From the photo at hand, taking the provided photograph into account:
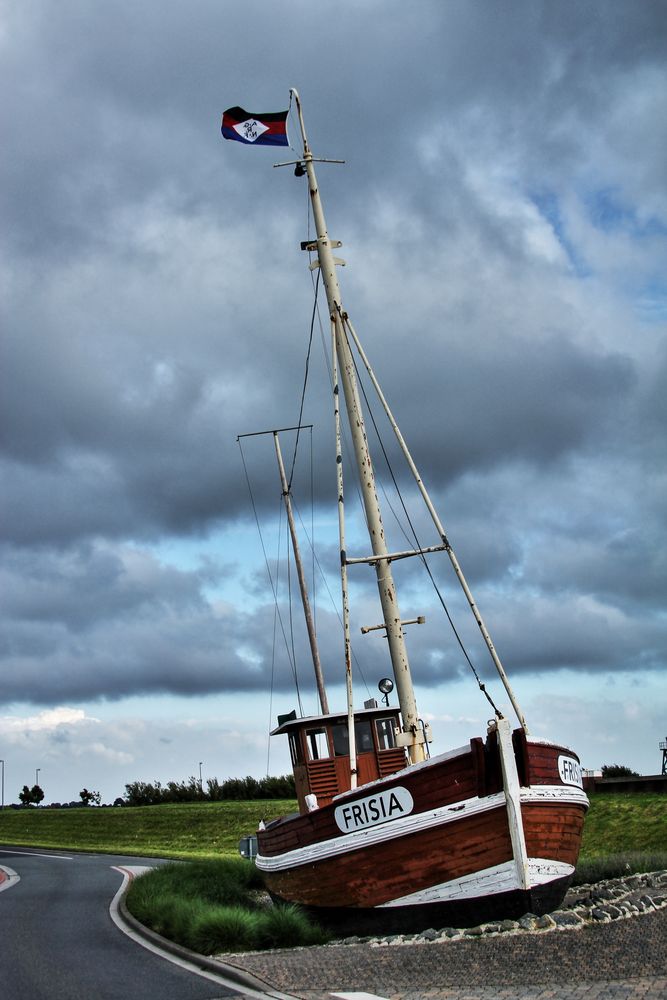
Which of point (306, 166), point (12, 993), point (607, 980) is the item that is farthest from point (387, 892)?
point (306, 166)

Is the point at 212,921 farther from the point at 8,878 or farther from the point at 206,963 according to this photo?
the point at 8,878

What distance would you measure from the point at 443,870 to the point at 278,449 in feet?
66.4

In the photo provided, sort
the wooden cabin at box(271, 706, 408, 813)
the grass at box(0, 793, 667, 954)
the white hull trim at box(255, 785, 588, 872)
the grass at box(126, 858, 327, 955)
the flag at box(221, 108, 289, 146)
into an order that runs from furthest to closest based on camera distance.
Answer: the flag at box(221, 108, 289, 146), the wooden cabin at box(271, 706, 408, 813), the white hull trim at box(255, 785, 588, 872), the grass at box(0, 793, 667, 954), the grass at box(126, 858, 327, 955)

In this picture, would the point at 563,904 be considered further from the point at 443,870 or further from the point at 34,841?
the point at 34,841

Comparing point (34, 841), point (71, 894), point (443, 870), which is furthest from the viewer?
point (34, 841)

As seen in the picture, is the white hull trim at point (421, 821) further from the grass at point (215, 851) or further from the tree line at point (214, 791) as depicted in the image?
the tree line at point (214, 791)

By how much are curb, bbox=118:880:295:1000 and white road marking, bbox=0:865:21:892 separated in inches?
438

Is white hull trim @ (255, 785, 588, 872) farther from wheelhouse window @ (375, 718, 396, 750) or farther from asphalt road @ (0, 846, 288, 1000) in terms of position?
wheelhouse window @ (375, 718, 396, 750)

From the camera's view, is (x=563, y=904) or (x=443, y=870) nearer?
(x=443, y=870)

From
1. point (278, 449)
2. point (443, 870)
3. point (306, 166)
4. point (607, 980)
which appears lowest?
point (607, 980)

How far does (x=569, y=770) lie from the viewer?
764 inches

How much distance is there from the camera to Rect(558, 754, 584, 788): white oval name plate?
18.8 meters

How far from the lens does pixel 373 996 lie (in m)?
12.1

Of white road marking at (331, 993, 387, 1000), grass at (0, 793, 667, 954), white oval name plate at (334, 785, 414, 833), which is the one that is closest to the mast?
white oval name plate at (334, 785, 414, 833)
